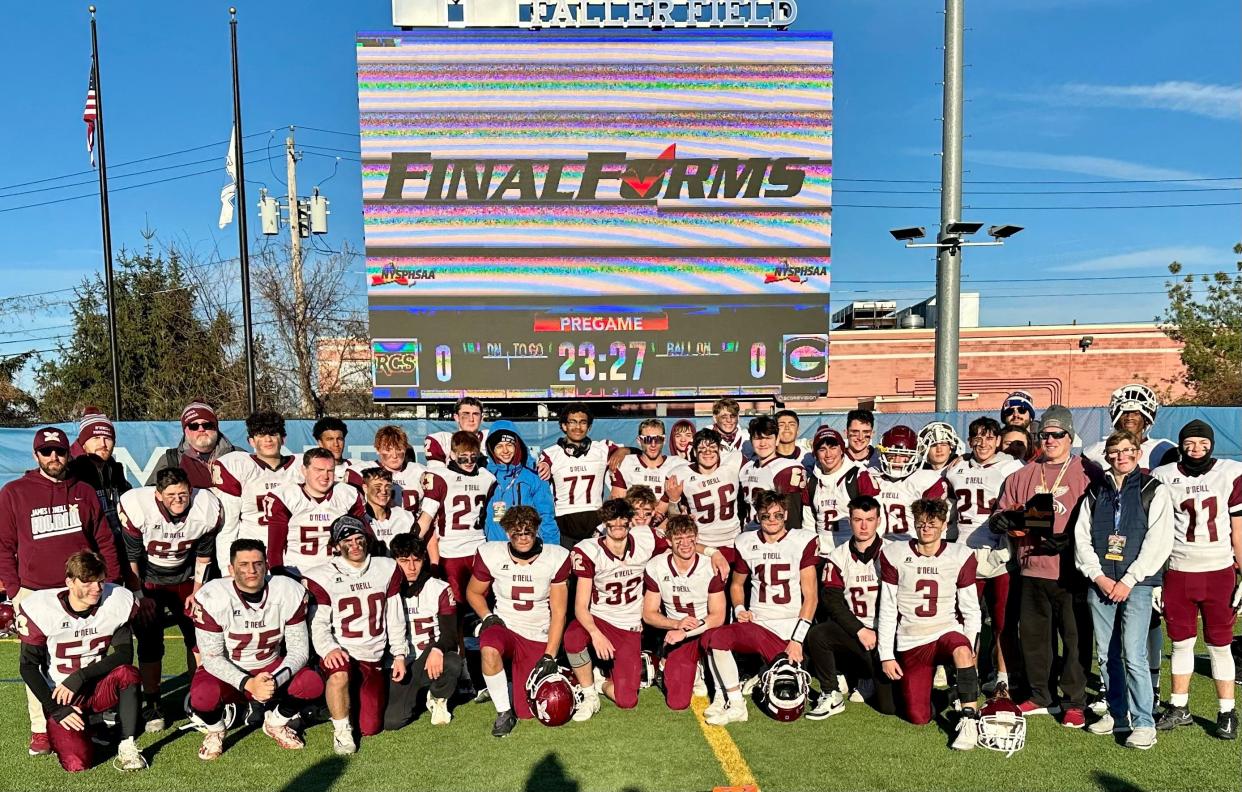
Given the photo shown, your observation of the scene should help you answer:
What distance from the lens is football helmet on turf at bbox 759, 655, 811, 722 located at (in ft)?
15.5

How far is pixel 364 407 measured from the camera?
25094 millimetres

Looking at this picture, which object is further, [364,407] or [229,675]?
[364,407]

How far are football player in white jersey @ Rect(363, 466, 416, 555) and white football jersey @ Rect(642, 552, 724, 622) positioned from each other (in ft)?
6.00

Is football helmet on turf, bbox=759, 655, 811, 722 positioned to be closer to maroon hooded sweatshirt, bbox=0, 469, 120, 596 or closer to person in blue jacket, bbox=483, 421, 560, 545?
person in blue jacket, bbox=483, 421, 560, 545

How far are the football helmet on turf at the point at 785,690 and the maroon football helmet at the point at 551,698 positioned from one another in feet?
4.07

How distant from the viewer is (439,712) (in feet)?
16.2

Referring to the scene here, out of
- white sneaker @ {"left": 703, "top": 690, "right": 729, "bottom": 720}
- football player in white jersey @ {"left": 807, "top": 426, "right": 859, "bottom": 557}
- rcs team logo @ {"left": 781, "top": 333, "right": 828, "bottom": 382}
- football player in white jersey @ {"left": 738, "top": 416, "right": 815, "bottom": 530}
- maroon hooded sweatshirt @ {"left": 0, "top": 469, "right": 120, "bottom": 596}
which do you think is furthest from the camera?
rcs team logo @ {"left": 781, "top": 333, "right": 828, "bottom": 382}

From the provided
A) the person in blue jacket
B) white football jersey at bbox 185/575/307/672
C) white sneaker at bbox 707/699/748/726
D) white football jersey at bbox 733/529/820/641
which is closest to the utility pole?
white football jersey at bbox 733/529/820/641

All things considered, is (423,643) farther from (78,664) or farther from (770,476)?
(770,476)

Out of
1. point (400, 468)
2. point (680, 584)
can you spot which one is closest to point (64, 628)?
point (400, 468)

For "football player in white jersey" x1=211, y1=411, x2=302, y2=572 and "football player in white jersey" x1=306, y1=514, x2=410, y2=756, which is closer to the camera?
→ "football player in white jersey" x1=306, y1=514, x2=410, y2=756

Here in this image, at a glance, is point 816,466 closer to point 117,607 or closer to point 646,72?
point 117,607

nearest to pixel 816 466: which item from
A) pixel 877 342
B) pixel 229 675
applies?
pixel 229 675

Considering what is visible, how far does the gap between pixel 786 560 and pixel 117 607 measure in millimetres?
4119
